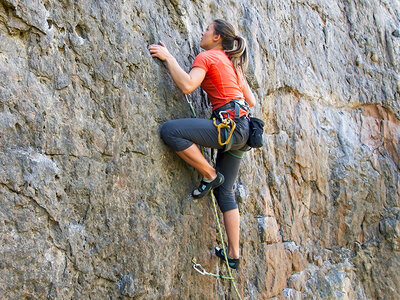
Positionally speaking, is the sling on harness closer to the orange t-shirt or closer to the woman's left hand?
the orange t-shirt

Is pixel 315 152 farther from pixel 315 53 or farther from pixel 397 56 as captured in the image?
pixel 397 56

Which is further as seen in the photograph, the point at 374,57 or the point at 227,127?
the point at 374,57

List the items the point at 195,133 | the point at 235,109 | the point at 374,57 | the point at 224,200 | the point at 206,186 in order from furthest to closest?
the point at 374,57
the point at 224,200
the point at 206,186
the point at 235,109
the point at 195,133

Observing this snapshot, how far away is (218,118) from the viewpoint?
3.94 m

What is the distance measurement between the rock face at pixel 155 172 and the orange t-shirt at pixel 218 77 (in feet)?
1.23

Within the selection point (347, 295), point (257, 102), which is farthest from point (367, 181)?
point (257, 102)

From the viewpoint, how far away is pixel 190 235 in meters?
4.09

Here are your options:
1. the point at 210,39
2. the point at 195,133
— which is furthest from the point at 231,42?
the point at 195,133

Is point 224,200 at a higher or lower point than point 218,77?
lower

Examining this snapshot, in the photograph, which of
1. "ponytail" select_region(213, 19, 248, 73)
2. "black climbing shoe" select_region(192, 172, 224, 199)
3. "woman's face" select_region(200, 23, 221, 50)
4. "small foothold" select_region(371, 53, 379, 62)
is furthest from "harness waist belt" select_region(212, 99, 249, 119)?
"small foothold" select_region(371, 53, 379, 62)

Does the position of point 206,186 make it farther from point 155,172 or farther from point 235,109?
point 235,109

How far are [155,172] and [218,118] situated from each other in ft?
2.52

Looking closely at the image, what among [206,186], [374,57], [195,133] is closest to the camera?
[195,133]

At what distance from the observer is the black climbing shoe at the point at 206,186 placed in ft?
13.3
